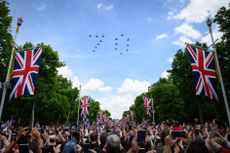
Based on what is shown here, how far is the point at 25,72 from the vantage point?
40.1 ft

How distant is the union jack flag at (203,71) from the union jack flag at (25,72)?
8506 millimetres

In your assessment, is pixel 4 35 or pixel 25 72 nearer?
pixel 25 72

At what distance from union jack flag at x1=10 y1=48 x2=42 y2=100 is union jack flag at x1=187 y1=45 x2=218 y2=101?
851 cm

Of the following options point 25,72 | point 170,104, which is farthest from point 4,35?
point 170,104

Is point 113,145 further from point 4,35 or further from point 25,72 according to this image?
point 4,35

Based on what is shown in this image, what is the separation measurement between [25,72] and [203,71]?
9.56 meters

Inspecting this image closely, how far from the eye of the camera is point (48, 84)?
37.9 meters

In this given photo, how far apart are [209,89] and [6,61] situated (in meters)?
21.2

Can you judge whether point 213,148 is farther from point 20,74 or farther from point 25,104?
point 25,104

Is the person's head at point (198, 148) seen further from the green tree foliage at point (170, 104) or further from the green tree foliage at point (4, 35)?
the green tree foliage at point (170, 104)

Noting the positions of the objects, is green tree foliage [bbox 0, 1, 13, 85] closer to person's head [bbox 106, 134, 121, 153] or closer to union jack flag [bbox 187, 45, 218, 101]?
union jack flag [bbox 187, 45, 218, 101]

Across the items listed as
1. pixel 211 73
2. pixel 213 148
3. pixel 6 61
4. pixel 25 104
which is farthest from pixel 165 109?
pixel 213 148

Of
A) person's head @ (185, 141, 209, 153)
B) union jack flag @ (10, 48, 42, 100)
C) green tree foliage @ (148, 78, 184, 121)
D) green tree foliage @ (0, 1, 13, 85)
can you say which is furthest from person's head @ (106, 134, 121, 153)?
green tree foliage @ (148, 78, 184, 121)

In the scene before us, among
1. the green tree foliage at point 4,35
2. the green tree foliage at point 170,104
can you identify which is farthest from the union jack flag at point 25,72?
the green tree foliage at point 170,104
